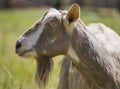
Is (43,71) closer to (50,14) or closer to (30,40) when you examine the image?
(30,40)

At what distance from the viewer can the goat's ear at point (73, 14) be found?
610 centimetres

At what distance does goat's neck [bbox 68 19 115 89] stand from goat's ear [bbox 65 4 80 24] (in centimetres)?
11

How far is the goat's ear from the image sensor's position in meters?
6.10

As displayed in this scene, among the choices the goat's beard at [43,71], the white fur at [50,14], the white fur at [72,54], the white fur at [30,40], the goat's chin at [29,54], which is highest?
the white fur at [50,14]

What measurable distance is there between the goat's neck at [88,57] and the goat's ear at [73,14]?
0.11 meters

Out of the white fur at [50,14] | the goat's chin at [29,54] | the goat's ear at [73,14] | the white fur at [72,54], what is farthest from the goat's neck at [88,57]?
the goat's chin at [29,54]

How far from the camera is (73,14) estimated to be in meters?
6.12

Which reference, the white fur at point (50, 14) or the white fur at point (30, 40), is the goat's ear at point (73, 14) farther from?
the white fur at point (30, 40)

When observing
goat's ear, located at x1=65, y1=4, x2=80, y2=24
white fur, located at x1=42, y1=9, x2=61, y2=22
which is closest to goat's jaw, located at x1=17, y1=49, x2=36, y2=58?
white fur, located at x1=42, y1=9, x2=61, y2=22

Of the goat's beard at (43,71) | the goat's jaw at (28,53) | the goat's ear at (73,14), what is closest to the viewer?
the goat's ear at (73,14)

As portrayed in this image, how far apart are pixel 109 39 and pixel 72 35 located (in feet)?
3.19

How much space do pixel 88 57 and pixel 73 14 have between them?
47cm

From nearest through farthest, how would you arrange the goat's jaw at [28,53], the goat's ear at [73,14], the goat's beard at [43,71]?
1. the goat's ear at [73,14]
2. the goat's jaw at [28,53]
3. the goat's beard at [43,71]

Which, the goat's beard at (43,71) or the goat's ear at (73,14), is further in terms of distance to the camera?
the goat's beard at (43,71)
